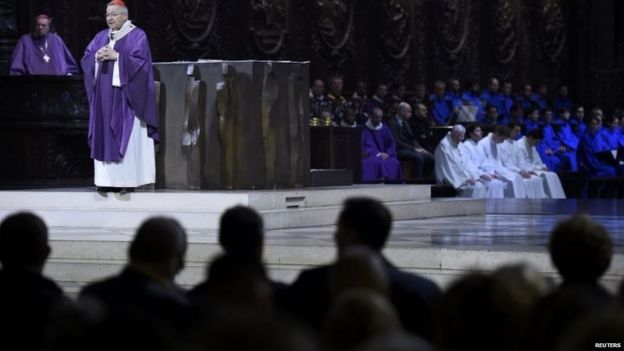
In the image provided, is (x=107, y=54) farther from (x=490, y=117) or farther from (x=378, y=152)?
(x=490, y=117)

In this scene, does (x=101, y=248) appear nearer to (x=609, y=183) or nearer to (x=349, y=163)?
(x=349, y=163)

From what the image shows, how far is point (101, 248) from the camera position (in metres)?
9.77

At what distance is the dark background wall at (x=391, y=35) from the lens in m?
19.5

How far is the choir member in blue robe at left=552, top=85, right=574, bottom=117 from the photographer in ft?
89.9

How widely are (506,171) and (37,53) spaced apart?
8.10 meters

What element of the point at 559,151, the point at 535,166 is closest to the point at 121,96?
the point at 535,166

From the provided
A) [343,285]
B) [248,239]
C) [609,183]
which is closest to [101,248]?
[248,239]

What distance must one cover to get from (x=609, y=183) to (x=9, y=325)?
20270 mm

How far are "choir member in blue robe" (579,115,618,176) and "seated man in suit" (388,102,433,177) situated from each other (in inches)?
149

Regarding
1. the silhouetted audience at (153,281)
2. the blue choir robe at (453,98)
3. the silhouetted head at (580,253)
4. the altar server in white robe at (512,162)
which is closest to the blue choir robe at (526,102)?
the blue choir robe at (453,98)

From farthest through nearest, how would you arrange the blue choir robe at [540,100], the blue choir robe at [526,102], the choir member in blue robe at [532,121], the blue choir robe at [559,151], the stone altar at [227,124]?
the blue choir robe at [540,100] < the blue choir robe at [526,102] < the choir member in blue robe at [532,121] < the blue choir robe at [559,151] < the stone altar at [227,124]

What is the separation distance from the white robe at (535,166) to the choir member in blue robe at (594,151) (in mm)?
1501

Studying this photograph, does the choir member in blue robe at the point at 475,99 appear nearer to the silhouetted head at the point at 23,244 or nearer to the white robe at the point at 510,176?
the white robe at the point at 510,176

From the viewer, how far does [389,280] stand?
16.0 ft
